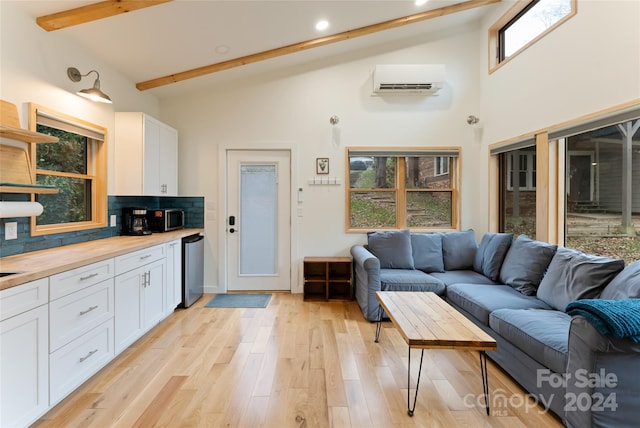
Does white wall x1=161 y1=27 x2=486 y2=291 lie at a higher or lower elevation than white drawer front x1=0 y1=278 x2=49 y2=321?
higher

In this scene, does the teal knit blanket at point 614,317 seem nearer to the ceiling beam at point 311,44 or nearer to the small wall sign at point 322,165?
the small wall sign at point 322,165

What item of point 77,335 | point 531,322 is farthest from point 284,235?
point 531,322

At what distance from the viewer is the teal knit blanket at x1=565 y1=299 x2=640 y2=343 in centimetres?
143

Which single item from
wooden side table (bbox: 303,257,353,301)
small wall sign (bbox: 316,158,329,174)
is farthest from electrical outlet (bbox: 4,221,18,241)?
small wall sign (bbox: 316,158,329,174)

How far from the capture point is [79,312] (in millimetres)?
2023

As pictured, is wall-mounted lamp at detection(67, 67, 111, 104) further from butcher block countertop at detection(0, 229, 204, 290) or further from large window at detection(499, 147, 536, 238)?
large window at detection(499, 147, 536, 238)

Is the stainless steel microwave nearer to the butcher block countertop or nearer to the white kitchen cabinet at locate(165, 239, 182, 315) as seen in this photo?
the white kitchen cabinet at locate(165, 239, 182, 315)

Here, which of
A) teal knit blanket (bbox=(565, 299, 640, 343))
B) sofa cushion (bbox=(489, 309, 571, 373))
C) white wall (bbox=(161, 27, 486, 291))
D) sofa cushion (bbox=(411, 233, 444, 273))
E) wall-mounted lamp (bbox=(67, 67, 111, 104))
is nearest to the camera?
teal knit blanket (bbox=(565, 299, 640, 343))

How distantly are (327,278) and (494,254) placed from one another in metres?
1.93

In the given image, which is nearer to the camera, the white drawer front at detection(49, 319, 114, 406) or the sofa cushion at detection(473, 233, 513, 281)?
the white drawer front at detection(49, 319, 114, 406)

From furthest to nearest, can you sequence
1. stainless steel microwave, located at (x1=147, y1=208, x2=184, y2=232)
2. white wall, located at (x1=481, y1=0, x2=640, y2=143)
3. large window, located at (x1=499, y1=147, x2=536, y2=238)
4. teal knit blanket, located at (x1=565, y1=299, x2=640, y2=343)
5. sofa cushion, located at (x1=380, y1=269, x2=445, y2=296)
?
stainless steel microwave, located at (x1=147, y1=208, x2=184, y2=232) → large window, located at (x1=499, y1=147, x2=536, y2=238) → sofa cushion, located at (x1=380, y1=269, x2=445, y2=296) → white wall, located at (x1=481, y1=0, x2=640, y2=143) → teal knit blanket, located at (x1=565, y1=299, x2=640, y2=343)

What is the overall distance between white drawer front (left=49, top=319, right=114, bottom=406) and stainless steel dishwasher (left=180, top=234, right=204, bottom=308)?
4.29 ft

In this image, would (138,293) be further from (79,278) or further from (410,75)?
(410,75)

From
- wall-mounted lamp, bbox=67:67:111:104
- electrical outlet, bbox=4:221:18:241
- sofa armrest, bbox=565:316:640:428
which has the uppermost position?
wall-mounted lamp, bbox=67:67:111:104
